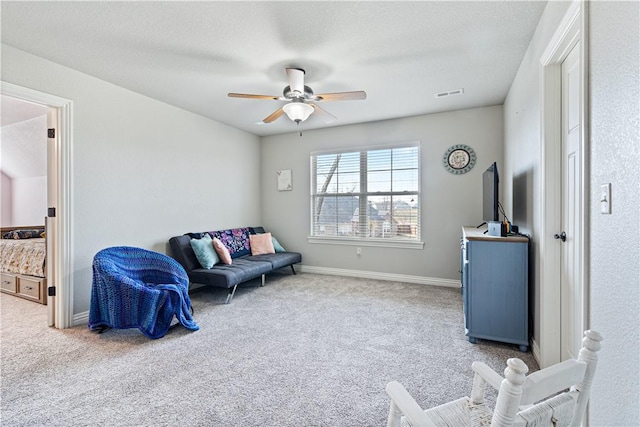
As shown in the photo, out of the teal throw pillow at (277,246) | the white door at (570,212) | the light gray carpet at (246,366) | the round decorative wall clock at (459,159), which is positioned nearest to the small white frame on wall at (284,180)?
the teal throw pillow at (277,246)

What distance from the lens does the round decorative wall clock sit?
398 cm

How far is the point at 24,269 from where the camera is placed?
3.61 metres

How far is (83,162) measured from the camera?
9.55 ft

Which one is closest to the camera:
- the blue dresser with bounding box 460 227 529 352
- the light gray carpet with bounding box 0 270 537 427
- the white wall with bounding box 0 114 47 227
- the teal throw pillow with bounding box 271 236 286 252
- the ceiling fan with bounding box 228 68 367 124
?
the light gray carpet with bounding box 0 270 537 427

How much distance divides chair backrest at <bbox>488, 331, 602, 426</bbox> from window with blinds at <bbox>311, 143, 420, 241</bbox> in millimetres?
3665

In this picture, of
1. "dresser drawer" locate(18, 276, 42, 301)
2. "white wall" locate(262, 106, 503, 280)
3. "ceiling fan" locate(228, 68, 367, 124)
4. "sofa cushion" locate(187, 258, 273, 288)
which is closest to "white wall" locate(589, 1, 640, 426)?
"ceiling fan" locate(228, 68, 367, 124)

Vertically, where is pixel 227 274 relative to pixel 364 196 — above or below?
below

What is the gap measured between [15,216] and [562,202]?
8503mm

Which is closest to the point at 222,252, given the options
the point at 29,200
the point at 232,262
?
the point at 232,262

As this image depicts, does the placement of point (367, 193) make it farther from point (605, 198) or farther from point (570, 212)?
point (605, 198)

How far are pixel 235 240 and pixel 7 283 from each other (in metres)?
2.88

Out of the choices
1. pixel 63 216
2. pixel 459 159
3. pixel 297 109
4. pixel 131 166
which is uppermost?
pixel 297 109

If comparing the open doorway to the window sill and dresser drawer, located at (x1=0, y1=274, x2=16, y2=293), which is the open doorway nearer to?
dresser drawer, located at (x1=0, y1=274, x2=16, y2=293)

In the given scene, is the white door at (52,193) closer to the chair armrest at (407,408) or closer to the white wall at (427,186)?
the white wall at (427,186)
